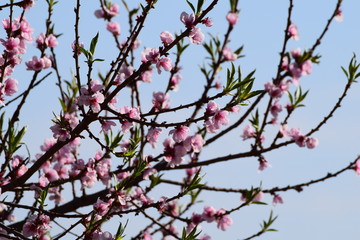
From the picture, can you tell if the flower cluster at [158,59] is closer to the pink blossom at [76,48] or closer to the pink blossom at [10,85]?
the pink blossom at [76,48]

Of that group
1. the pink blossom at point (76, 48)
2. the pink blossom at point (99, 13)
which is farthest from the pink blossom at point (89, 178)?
the pink blossom at point (99, 13)

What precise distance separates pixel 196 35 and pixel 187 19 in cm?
15

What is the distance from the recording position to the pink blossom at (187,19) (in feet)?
12.4

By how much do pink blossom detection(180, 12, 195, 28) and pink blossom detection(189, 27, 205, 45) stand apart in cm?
5

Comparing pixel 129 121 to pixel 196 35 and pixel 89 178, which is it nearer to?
pixel 196 35

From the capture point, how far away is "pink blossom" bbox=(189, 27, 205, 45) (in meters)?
3.80

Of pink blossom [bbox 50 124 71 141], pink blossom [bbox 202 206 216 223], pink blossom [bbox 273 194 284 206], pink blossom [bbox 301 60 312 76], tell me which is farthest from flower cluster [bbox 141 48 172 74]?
pink blossom [bbox 273 194 284 206]

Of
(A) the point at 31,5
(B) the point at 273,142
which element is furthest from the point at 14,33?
(B) the point at 273,142

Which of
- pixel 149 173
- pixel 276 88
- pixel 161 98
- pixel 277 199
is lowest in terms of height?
pixel 149 173

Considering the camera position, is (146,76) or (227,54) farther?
(146,76)

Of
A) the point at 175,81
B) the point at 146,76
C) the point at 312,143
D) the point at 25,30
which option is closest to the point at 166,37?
the point at 25,30

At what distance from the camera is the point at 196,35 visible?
3891 mm

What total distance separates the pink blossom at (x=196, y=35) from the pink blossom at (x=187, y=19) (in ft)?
0.15

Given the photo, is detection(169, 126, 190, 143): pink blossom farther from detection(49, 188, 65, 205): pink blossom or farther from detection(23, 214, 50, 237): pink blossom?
detection(49, 188, 65, 205): pink blossom
